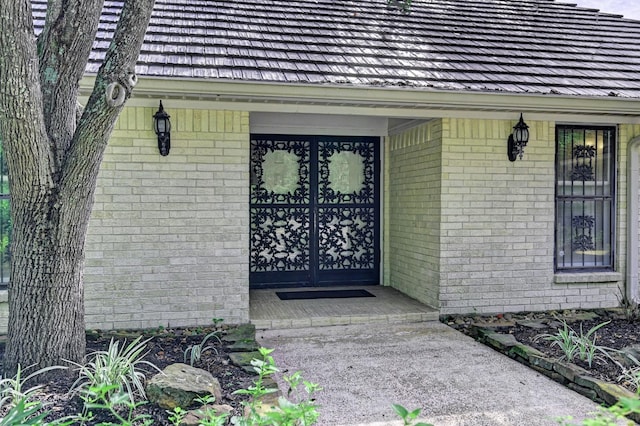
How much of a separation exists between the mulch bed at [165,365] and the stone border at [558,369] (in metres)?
2.42

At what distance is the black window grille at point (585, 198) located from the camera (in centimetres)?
677

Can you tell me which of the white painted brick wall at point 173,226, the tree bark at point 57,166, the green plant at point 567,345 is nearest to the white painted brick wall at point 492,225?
the green plant at point 567,345

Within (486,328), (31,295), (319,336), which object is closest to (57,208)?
(31,295)

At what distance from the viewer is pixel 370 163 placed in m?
8.01

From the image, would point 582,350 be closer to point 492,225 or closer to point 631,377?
point 631,377

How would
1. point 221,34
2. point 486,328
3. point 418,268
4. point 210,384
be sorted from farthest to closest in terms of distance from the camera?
point 418,268
point 221,34
point 486,328
point 210,384

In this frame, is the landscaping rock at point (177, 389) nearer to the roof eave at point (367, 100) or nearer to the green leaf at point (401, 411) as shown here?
the green leaf at point (401, 411)

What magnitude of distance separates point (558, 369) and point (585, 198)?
323cm

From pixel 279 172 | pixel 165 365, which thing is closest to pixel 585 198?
pixel 279 172

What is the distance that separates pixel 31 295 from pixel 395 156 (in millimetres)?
5291

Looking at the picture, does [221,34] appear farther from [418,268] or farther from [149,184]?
[418,268]

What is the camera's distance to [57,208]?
11.9ft

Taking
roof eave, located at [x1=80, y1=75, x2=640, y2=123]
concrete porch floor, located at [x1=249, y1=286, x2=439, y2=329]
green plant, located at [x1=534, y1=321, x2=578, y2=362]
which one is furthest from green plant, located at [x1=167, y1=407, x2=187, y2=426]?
green plant, located at [x1=534, y1=321, x2=578, y2=362]

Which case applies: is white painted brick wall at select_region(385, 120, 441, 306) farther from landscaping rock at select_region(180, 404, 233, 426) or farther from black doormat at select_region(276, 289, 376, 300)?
landscaping rock at select_region(180, 404, 233, 426)
